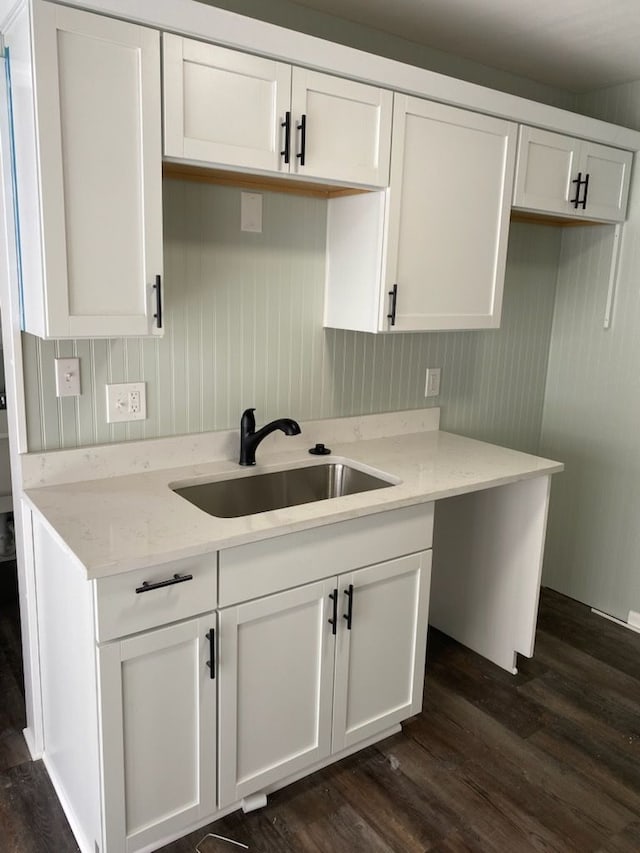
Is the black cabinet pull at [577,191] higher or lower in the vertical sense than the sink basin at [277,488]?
higher

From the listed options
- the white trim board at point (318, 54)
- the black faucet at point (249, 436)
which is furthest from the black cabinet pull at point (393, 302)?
the white trim board at point (318, 54)

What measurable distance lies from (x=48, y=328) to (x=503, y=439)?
2243 mm

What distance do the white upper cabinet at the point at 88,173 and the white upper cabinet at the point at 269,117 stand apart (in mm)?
72

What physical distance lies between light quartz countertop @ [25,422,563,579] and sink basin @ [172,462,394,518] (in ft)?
0.10

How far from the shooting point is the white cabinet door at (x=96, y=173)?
1.54 meters

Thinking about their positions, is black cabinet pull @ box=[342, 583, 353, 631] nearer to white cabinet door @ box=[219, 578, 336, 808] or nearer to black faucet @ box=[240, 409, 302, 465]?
white cabinet door @ box=[219, 578, 336, 808]

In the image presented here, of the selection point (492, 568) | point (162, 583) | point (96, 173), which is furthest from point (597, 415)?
point (96, 173)

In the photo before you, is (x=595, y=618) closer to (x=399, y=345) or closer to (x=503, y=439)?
(x=503, y=439)

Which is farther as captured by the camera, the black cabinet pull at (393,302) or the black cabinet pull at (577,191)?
the black cabinet pull at (577,191)

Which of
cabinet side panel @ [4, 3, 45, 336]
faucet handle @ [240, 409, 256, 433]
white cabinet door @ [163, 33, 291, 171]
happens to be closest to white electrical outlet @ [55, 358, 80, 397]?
cabinet side panel @ [4, 3, 45, 336]

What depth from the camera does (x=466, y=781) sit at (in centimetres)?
207

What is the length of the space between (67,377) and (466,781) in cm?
172

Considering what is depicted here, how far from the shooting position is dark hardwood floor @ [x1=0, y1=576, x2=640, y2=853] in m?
1.84

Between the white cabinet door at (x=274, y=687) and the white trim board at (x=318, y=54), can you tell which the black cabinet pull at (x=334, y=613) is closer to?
the white cabinet door at (x=274, y=687)
